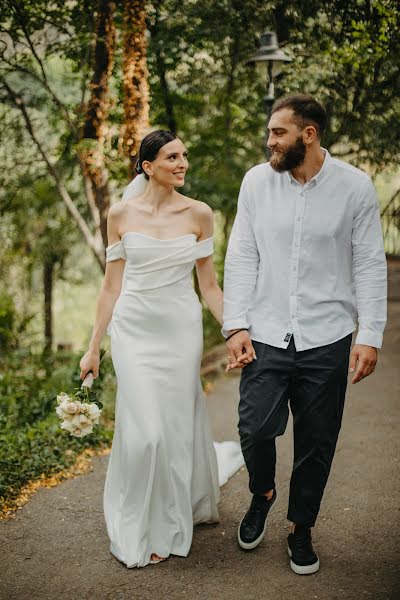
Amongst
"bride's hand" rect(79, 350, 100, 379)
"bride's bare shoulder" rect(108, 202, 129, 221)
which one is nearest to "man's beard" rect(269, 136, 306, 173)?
"bride's bare shoulder" rect(108, 202, 129, 221)

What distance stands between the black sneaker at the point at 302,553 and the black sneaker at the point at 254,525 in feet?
0.67

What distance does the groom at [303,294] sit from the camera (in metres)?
3.16

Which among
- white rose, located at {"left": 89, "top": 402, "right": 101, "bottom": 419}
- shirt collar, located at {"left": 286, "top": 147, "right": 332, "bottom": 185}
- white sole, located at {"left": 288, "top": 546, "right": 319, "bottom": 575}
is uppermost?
shirt collar, located at {"left": 286, "top": 147, "right": 332, "bottom": 185}

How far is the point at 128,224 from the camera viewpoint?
3676mm

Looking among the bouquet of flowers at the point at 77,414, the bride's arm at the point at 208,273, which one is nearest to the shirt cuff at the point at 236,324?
the bride's arm at the point at 208,273

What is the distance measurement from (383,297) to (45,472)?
2858 millimetres

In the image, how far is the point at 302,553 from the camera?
11.0 feet

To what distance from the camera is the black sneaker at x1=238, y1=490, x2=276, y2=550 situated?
3.55 meters

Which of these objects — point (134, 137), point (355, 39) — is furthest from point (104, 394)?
point (355, 39)

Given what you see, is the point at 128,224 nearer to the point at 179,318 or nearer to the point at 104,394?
the point at 179,318

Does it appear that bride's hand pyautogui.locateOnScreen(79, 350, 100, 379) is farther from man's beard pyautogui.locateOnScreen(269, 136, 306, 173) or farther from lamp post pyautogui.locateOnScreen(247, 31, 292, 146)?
lamp post pyautogui.locateOnScreen(247, 31, 292, 146)

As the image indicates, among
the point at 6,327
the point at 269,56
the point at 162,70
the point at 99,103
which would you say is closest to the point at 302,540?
the point at 269,56

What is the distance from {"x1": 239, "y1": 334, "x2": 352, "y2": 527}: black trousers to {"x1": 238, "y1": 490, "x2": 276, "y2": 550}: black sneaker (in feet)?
0.77

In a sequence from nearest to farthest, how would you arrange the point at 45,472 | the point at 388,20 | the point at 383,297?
the point at 383,297, the point at 45,472, the point at 388,20
